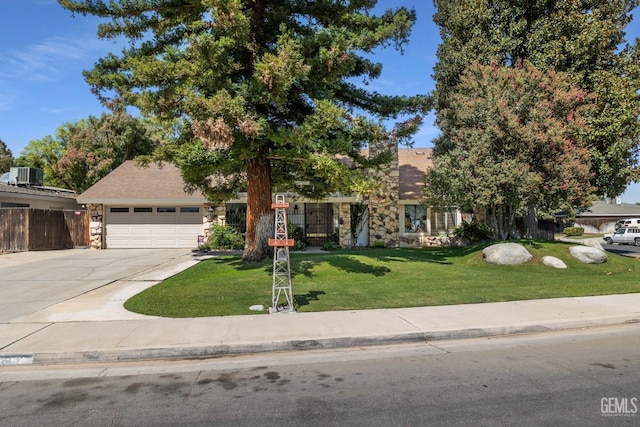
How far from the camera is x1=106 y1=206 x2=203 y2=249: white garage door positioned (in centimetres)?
2291

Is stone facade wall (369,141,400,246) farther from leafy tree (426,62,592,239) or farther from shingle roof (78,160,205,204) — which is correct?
shingle roof (78,160,205,204)

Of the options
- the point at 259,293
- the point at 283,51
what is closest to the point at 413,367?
the point at 259,293

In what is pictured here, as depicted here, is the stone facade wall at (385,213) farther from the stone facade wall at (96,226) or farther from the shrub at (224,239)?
the stone facade wall at (96,226)

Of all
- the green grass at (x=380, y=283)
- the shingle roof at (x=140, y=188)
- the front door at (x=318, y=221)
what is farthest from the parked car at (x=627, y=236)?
the shingle roof at (x=140, y=188)

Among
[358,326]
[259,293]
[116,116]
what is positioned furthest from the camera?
[116,116]

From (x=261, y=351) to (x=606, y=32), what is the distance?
20.0m

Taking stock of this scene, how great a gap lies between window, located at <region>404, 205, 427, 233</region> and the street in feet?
57.2

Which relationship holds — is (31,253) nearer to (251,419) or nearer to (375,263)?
(375,263)

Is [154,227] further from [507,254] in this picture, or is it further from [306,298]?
[507,254]

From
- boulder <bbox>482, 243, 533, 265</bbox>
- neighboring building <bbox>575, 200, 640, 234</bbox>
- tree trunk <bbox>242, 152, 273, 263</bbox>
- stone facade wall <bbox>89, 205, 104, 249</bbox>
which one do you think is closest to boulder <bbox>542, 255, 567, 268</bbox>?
boulder <bbox>482, 243, 533, 265</bbox>

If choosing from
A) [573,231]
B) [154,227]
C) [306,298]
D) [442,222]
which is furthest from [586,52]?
[573,231]

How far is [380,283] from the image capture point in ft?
36.5

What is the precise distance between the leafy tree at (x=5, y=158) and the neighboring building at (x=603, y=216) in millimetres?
58211

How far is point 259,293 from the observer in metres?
9.82
